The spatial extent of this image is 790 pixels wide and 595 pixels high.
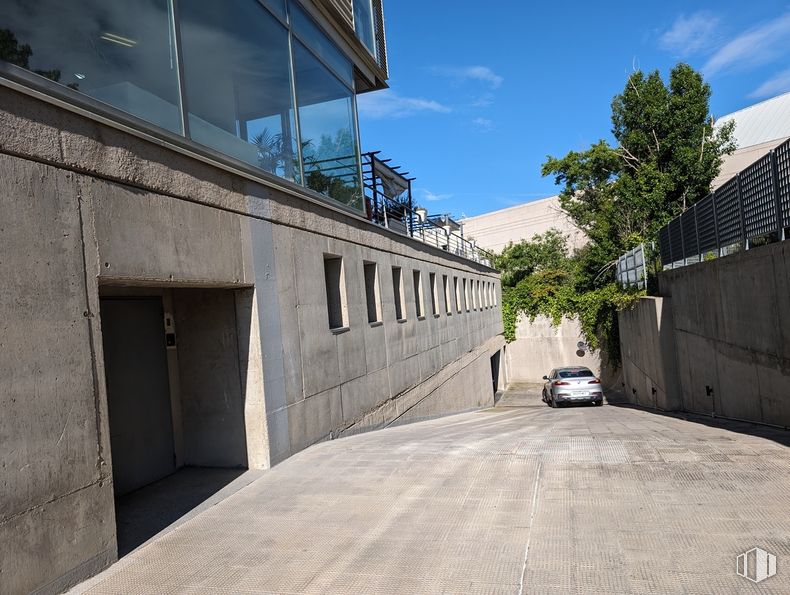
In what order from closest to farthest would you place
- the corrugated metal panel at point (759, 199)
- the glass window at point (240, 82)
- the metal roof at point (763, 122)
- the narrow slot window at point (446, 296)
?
the glass window at point (240, 82)
the corrugated metal panel at point (759, 199)
the narrow slot window at point (446, 296)
the metal roof at point (763, 122)

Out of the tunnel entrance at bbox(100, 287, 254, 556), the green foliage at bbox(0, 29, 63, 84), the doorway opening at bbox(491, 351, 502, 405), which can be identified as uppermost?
the green foliage at bbox(0, 29, 63, 84)

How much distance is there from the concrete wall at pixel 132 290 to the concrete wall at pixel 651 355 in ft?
28.6

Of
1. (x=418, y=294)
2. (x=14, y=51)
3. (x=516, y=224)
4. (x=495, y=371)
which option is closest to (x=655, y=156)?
(x=495, y=371)

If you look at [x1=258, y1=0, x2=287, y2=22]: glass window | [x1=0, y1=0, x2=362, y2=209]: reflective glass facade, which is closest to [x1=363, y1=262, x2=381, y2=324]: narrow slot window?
[x1=0, y1=0, x2=362, y2=209]: reflective glass facade

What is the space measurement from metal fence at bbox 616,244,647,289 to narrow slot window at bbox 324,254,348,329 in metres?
12.6

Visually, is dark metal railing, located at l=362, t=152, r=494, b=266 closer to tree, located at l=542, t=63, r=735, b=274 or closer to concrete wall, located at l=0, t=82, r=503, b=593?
concrete wall, located at l=0, t=82, r=503, b=593

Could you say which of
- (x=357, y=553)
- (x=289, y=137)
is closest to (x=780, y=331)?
(x=357, y=553)

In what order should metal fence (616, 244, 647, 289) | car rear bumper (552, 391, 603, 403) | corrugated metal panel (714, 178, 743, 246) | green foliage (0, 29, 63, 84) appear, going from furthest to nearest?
car rear bumper (552, 391, 603, 403)
metal fence (616, 244, 647, 289)
corrugated metal panel (714, 178, 743, 246)
green foliage (0, 29, 63, 84)

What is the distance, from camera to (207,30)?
21.5 feet

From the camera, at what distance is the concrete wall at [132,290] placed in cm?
373

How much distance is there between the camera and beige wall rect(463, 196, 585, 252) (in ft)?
163

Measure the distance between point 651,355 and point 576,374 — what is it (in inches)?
136

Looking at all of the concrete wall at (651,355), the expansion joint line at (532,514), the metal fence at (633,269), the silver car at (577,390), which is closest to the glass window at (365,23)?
the expansion joint line at (532,514)

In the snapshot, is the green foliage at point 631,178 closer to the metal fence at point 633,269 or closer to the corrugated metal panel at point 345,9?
the metal fence at point 633,269
